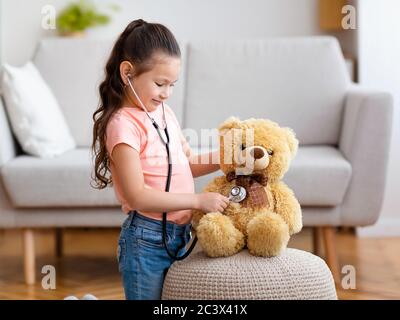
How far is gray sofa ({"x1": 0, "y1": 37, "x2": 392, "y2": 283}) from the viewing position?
8.47 ft

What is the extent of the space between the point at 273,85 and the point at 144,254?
1.58 m

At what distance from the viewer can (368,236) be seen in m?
3.39

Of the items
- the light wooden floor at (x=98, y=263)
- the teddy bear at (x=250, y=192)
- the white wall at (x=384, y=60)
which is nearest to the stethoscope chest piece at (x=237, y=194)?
the teddy bear at (x=250, y=192)

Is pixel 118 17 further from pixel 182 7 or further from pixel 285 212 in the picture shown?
pixel 285 212

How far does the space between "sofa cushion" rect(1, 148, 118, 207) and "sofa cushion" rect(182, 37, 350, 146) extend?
50cm

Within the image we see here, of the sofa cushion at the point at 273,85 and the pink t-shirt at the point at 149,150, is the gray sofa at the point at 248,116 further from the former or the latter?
the pink t-shirt at the point at 149,150

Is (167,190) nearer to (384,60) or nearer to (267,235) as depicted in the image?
(267,235)

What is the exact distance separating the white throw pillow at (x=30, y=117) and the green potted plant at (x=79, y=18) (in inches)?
37.2

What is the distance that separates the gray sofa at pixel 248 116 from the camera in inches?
102

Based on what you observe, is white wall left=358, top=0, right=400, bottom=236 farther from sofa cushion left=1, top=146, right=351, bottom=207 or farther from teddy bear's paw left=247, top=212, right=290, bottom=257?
teddy bear's paw left=247, top=212, right=290, bottom=257

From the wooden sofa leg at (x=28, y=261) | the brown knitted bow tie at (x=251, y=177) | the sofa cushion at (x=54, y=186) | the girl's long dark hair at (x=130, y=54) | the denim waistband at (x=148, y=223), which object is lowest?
the wooden sofa leg at (x=28, y=261)

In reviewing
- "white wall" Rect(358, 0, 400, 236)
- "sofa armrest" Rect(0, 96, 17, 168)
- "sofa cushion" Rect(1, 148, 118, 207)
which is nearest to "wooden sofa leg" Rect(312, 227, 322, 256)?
"white wall" Rect(358, 0, 400, 236)

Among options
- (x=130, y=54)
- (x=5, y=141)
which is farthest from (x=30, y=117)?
(x=130, y=54)

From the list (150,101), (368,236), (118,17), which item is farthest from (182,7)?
(150,101)
